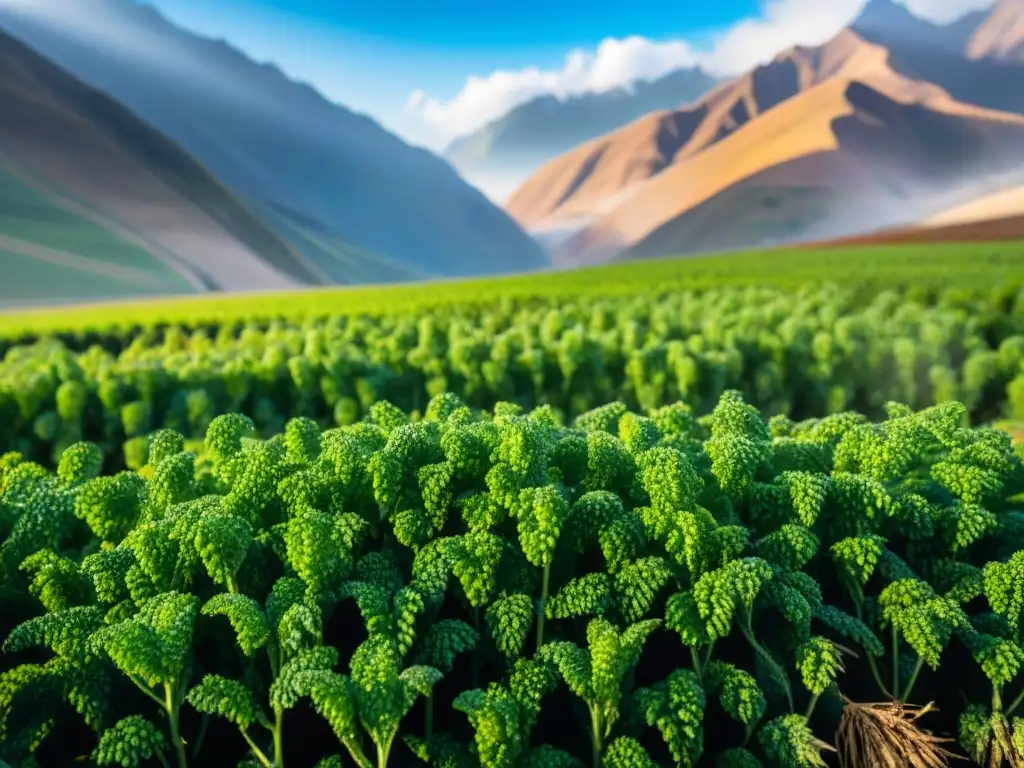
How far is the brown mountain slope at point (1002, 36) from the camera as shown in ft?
385

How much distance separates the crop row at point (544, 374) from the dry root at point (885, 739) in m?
4.67

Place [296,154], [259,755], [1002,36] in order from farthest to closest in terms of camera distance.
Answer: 1. [1002,36]
2. [296,154]
3. [259,755]

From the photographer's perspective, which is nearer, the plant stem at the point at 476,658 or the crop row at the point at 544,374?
the plant stem at the point at 476,658

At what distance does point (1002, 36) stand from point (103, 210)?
128971 mm

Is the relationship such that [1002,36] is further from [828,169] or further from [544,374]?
[544,374]

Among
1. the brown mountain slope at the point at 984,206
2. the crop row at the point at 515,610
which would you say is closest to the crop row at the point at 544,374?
the crop row at the point at 515,610

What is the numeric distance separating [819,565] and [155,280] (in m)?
50.2

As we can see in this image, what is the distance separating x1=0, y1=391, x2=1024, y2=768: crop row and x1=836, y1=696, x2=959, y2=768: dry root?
1 cm

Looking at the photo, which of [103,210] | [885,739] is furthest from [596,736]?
[103,210]

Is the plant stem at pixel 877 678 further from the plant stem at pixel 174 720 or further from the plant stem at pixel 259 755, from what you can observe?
the plant stem at pixel 174 720

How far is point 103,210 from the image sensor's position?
54.1 metres

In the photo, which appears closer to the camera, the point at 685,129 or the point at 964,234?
the point at 964,234

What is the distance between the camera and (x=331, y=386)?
720 cm

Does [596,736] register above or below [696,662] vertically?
below
